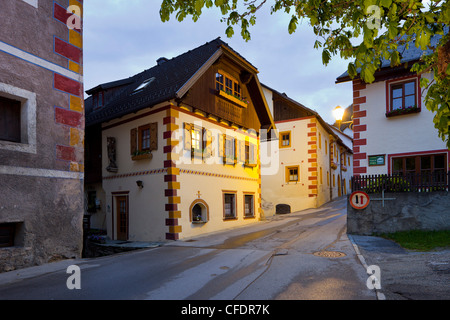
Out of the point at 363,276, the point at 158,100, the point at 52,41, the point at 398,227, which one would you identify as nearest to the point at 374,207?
the point at 398,227

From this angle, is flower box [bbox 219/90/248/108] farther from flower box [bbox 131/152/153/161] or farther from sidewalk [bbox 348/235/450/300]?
sidewalk [bbox 348/235/450/300]

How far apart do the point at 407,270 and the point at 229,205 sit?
10942 millimetres

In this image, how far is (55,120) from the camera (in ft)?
27.7

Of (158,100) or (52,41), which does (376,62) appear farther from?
(158,100)

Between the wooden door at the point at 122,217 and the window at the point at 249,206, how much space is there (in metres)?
6.64

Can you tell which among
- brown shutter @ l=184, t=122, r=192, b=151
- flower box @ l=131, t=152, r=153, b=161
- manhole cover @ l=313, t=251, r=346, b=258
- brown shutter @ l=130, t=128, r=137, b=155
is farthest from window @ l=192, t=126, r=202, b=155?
manhole cover @ l=313, t=251, r=346, b=258

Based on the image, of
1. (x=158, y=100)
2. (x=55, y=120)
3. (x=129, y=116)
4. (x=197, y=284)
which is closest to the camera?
(x=197, y=284)

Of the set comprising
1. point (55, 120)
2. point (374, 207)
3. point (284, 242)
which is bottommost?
point (284, 242)

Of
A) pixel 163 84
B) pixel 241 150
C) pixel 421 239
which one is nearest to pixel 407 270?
pixel 421 239

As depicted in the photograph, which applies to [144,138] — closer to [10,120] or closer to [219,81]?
[219,81]

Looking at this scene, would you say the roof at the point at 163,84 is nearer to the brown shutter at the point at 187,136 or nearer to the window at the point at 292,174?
the brown shutter at the point at 187,136

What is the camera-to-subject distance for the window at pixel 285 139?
85.8 ft

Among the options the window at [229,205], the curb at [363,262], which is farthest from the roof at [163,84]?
the curb at [363,262]
